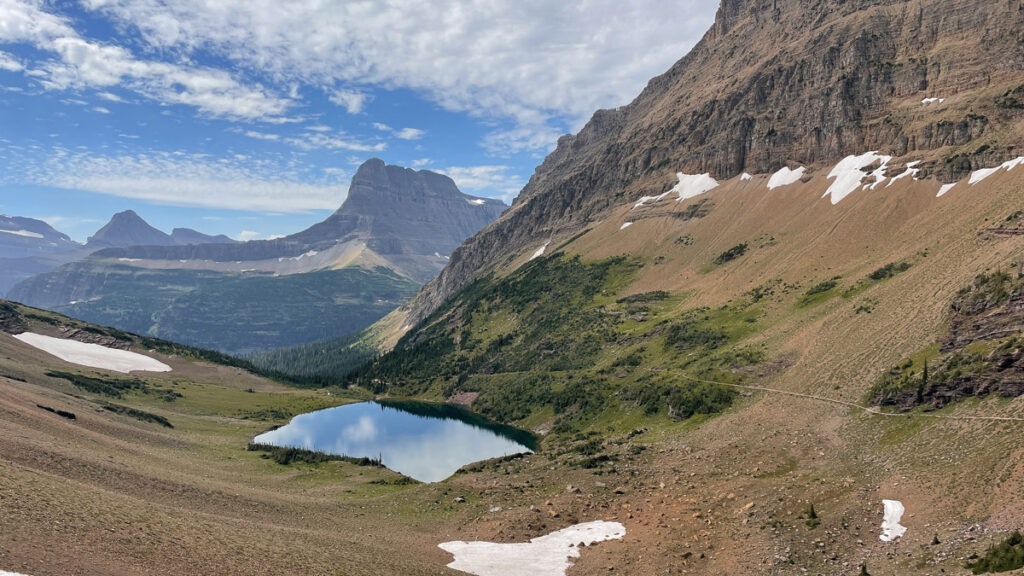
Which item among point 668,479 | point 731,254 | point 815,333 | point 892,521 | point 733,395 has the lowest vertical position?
point 668,479

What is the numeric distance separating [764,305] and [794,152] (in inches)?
3187

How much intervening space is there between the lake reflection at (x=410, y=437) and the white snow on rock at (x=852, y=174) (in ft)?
350

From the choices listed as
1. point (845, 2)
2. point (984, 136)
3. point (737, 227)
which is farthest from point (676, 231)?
point (845, 2)

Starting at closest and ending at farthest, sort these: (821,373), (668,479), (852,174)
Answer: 1. (668,479)
2. (821,373)
3. (852,174)

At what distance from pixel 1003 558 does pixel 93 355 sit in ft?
639

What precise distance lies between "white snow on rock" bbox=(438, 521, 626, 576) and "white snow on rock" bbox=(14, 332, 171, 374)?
14799 centimetres

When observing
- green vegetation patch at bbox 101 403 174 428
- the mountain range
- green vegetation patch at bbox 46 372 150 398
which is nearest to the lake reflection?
the mountain range

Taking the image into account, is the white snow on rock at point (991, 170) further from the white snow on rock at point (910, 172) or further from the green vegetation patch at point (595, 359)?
the green vegetation patch at point (595, 359)

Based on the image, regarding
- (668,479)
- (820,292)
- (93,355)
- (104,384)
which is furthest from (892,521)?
(93,355)

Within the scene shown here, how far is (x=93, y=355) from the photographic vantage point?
15300 centimetres

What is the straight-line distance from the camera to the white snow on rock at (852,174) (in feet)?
444

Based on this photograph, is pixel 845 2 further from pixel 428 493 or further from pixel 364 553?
pixel 364 553

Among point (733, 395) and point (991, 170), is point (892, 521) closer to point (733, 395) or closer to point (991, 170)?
point (733, 395)

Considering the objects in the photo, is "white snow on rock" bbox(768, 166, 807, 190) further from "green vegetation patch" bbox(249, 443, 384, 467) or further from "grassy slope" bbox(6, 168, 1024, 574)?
"green vegetation patch" bbox(249, 443, 384, 467)
